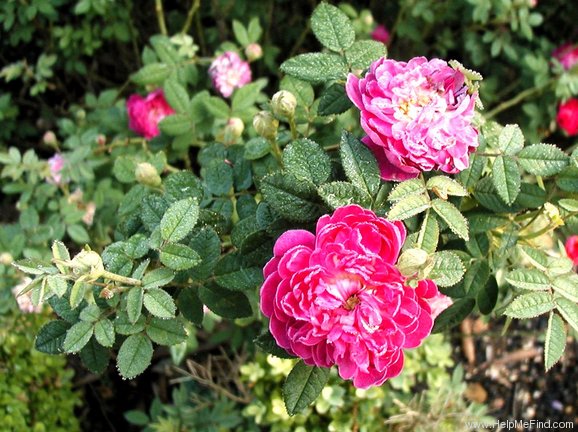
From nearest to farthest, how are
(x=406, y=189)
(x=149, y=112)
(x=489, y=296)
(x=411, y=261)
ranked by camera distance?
(x=411, y=261), (x=406, y=189), (x=489, y=296), (x=149, y=112)

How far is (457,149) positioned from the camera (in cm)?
81

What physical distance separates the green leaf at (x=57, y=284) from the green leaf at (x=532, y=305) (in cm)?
56

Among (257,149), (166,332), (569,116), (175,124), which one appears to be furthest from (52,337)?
(569,116)

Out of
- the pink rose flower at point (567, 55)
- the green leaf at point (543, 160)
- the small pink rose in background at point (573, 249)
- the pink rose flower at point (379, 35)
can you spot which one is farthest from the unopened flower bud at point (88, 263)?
the pink rose flower at point (567, 55)

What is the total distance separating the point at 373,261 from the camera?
2.36 ft

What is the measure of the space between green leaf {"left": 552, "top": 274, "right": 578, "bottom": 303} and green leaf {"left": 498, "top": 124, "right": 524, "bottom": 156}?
187 mm

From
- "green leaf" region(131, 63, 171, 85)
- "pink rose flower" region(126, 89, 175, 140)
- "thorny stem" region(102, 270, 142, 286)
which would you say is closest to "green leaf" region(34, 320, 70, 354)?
"thorny stem" region(102, 270, 142, 286)

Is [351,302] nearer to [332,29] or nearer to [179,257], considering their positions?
[179,257]

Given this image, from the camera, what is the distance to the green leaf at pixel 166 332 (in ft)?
2.94

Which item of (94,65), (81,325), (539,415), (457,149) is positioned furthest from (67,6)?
(539,415)

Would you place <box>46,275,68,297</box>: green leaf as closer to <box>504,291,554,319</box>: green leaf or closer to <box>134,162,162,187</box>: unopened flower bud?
<box>134,162,162,187</box>: unopened flower bud

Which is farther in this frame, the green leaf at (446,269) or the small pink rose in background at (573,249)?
the small pink rose in background at (573,249)

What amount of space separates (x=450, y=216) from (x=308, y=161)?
0.64 feet

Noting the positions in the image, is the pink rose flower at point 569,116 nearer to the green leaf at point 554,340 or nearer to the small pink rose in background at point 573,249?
the small pink rose in background at point 573,249
